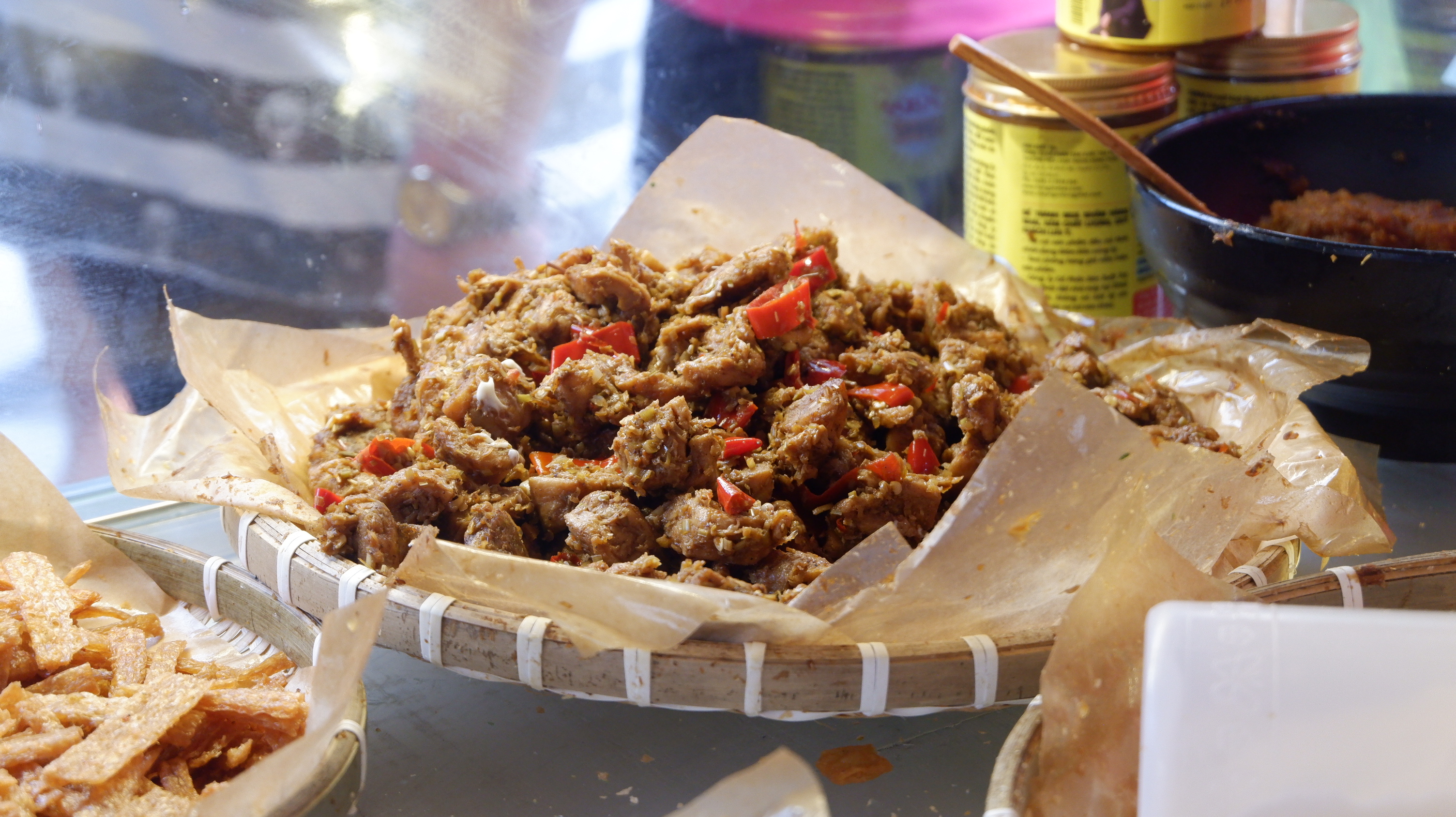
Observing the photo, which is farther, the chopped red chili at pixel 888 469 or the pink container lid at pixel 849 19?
the pink container lid at pixel 849 19

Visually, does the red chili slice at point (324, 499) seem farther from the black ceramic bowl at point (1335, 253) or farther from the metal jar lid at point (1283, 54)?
the metal jar lid at point (1283, 54)

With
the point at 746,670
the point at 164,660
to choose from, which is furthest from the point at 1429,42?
the point at 164,660

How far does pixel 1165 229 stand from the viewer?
180 cm

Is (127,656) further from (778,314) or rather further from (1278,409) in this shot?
(1278,409)

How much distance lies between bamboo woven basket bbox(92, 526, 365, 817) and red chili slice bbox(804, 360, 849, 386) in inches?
28.9

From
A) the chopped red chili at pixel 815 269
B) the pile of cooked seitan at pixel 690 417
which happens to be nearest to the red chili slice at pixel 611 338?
the pile of cooked seitan at pixel 690 417

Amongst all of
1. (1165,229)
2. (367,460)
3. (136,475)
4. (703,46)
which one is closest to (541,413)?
(367,460)

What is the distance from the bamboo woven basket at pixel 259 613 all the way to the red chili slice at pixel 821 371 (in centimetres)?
73

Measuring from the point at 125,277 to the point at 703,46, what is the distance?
146 centimetres

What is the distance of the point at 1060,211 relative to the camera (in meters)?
2.22

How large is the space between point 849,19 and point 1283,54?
1100 millimetres

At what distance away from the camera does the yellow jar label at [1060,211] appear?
2.16 metres

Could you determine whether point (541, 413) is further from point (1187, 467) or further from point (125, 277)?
point (125, 277)

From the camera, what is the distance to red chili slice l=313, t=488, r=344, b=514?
4.89 ft
